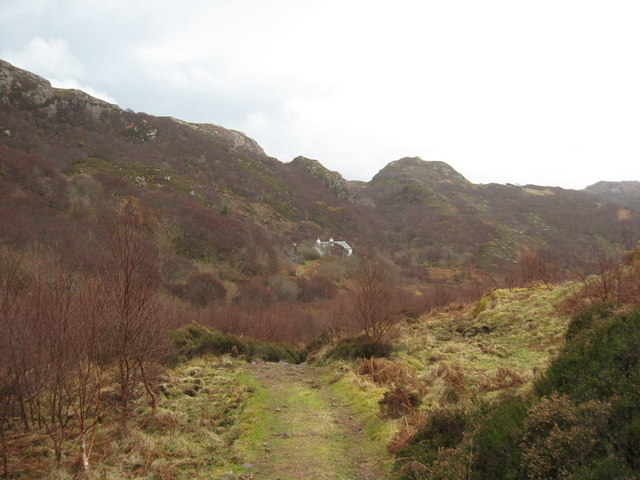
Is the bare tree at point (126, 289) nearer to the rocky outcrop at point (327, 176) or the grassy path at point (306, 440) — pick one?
the grassy path at point (306, 440)

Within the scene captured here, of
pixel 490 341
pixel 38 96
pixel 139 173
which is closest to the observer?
pixel 490 341

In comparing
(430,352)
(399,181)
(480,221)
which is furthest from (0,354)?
(399,181)

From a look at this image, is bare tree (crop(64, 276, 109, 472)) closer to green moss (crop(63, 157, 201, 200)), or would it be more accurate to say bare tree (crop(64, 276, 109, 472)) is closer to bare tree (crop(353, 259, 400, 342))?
bare tree (crop(353, 259, 400, 342))

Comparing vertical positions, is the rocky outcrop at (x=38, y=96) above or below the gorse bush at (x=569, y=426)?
above

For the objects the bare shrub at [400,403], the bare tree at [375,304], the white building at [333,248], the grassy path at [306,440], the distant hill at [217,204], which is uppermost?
the distant hill at [217,204]

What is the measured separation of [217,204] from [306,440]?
56509mm

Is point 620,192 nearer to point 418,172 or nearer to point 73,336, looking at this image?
point 418,172

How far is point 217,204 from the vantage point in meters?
61.0

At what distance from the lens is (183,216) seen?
162ft

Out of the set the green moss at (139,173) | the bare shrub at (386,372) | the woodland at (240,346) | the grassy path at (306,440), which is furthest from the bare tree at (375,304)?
the green moss at (139,173)

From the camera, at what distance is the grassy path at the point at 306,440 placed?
6035 mm

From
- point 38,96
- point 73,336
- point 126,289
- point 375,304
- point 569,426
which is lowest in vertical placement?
point 375,304

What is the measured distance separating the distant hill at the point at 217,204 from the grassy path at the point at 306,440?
19738mm

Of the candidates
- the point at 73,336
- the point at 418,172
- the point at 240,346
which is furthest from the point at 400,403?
the point at 418,172
